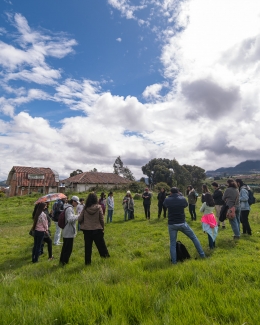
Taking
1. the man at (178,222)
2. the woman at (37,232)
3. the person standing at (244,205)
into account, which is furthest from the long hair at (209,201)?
the woman at (37,232)

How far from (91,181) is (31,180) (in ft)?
49.1

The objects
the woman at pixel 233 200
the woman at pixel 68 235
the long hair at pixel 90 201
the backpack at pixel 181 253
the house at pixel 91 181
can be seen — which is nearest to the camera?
the backpack at pixel 181 253

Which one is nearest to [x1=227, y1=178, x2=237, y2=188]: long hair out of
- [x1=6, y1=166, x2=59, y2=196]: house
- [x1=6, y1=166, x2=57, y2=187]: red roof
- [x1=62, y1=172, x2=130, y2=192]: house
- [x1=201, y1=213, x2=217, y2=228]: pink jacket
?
[x1=201, y1=213, x2=217, y2=228]: pink jacket

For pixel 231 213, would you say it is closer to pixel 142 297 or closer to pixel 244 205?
pixel 244 205

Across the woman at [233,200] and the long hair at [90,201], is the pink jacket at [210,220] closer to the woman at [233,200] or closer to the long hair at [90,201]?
the woman at [233,200]

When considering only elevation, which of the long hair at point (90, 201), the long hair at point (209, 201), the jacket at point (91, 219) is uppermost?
the long hair at point (90, 201)

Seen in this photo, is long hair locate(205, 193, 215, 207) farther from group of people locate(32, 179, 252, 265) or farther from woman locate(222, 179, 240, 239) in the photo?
woman locate(222, 179, 240, 239)

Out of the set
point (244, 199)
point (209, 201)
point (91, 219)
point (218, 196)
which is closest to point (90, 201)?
point (91, 219)

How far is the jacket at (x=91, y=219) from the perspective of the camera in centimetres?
605

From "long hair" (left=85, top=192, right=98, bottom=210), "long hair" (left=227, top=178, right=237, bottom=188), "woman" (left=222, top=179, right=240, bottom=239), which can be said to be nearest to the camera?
"long hair" (left=85, top=192, right=98, bottom=210)

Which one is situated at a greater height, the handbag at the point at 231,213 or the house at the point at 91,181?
the house at the point at 91,181

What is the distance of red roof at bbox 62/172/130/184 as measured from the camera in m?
56.0

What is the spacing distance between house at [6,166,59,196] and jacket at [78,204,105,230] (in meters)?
44.1

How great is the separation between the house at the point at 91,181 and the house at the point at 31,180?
540 centimetres
